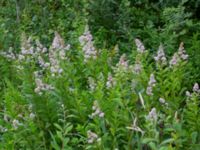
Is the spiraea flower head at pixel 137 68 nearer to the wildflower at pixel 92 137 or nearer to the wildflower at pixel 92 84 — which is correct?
the wildflower at pixel 92 84

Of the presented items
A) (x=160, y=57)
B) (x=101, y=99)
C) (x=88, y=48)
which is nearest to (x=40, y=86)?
(x=101, y=99)

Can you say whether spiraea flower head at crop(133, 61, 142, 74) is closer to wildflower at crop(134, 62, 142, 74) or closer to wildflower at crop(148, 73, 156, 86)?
wildflower at crop(134, 62, 142, 74)

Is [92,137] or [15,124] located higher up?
[15,124]

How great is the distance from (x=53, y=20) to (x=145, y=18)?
1.13 metres

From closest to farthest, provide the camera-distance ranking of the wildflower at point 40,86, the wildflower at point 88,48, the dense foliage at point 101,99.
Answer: the dense foliage at point 101,99 → the wildflower at point 40,86 → the wildflower at point 88,48

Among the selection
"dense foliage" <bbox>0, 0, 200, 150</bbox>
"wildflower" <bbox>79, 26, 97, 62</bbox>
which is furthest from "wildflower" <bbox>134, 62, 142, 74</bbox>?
"wildflower" <bbox>79, 26, 97, 62</bbox>

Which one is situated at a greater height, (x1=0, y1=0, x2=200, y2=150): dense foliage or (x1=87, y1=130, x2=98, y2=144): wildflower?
(x1=0, y1=0, x2=200, y2=150): dense foliage

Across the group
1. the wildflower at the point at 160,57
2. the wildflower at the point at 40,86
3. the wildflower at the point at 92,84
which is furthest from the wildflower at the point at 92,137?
the wildflower at the point at 160,57

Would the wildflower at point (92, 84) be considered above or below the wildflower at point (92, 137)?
above

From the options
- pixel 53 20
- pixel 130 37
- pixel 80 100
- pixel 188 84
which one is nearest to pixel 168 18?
pixel 130 37

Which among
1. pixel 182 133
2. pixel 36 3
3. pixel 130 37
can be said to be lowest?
pixel 182 133

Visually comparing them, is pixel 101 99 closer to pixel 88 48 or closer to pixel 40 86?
pixel 40 86

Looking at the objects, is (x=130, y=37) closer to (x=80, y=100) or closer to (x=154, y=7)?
(x=154, y=7)

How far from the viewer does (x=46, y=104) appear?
3191mm
